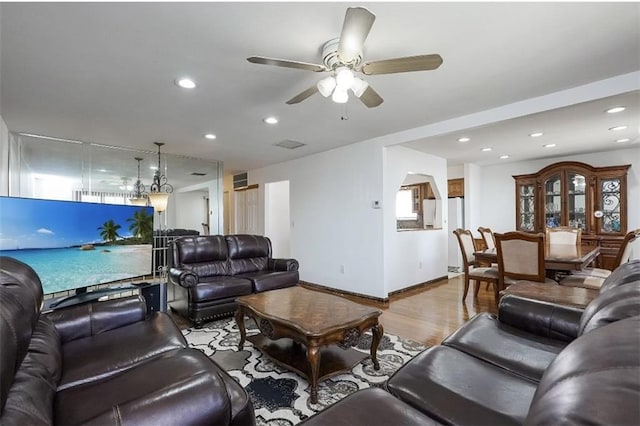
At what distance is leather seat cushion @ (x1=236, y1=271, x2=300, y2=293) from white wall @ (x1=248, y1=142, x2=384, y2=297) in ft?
3.59

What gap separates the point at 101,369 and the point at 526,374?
1959mm

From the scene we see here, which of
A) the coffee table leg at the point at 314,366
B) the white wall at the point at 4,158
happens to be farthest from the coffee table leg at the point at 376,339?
the white wall at the point at 4,158

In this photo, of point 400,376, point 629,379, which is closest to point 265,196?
point 400,376

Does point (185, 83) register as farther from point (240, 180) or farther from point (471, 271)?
point (240, 180)

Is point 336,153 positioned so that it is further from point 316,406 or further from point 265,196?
point 316,406

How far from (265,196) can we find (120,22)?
5048mm

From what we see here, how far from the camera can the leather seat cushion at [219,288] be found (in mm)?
Result: 3203

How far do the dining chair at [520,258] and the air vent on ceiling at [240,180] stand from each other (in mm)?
5643

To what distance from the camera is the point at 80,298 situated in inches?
91.7

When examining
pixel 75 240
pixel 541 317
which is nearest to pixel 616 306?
pixel 541 317

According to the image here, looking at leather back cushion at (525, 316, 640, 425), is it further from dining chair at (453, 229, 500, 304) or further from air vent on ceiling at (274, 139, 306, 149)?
air vent on ceiling at (274, 139, 306, 149)

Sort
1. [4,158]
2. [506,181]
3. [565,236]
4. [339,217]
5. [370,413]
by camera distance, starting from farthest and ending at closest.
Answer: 1. [506,181]
2. [339,217]
3. [565,236]
4. [4,158]
5. [370,413]

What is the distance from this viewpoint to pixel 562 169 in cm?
534

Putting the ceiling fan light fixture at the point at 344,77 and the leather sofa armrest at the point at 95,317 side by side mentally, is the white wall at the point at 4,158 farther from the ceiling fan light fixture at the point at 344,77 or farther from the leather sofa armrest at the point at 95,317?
the ceiling fan light fixture at the point at 344,77
